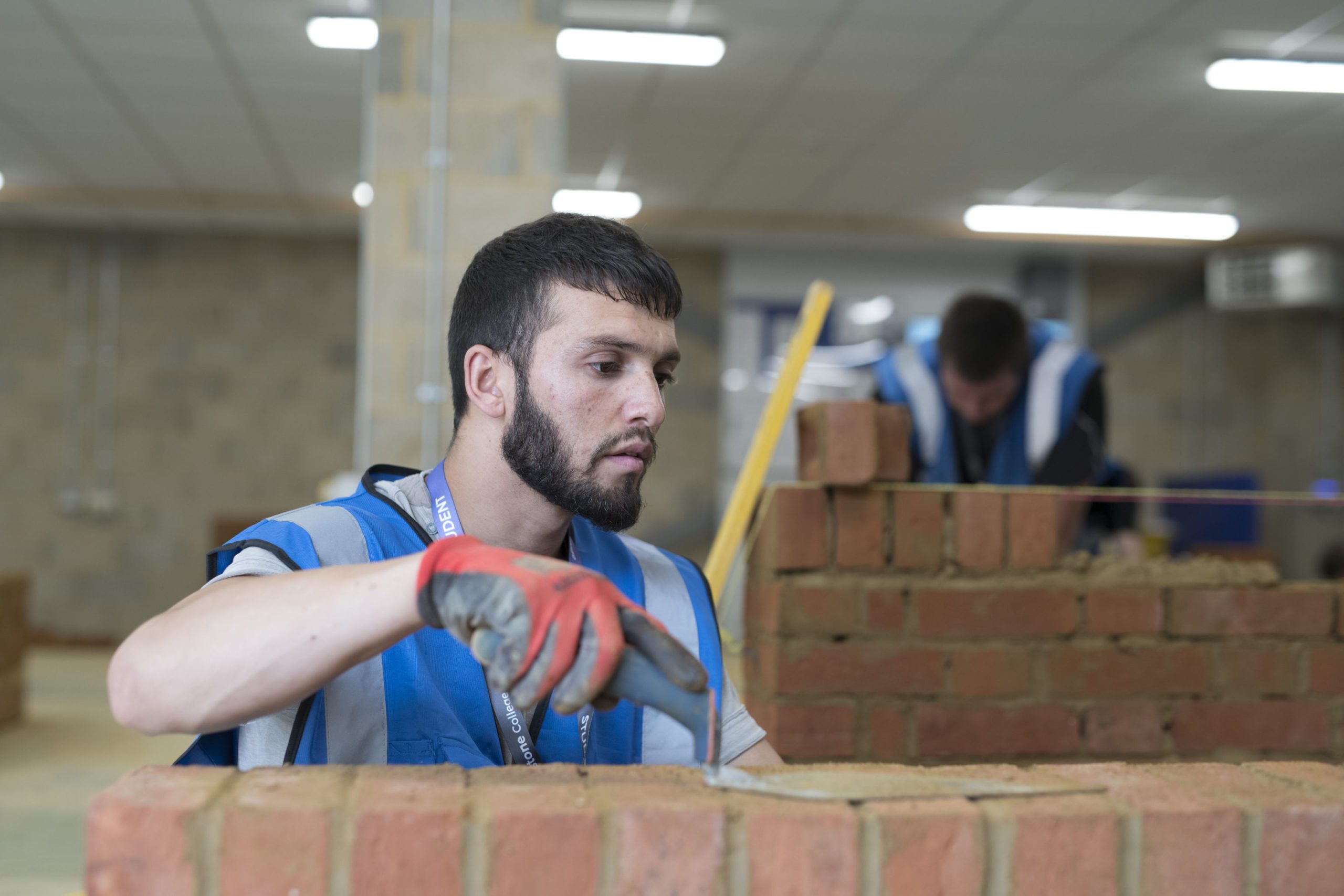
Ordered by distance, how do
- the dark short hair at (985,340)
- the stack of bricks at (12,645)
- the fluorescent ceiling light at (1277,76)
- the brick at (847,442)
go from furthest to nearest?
the fluorescent ceiling light at (1277,76)
the stack of bricks at (12,645)
the dark short hair at (985,340)
the brick at (847,442)

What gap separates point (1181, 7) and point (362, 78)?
11.2 feet

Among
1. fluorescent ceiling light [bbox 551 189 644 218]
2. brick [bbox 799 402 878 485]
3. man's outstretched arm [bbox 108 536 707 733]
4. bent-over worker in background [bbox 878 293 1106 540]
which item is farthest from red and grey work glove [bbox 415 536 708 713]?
fluorescent ceiling light [bbox 551 189 644 218]

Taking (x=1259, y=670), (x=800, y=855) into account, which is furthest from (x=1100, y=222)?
(x=800, y=855)

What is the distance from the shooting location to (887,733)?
2.26m

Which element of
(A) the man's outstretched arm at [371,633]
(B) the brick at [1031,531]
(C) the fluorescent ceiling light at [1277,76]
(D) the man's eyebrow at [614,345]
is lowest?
(A) the man's outstretched arm at [371,633]

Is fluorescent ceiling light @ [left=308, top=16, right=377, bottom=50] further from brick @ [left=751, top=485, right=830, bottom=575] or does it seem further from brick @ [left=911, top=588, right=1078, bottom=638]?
brick @ [left=911, top=588, right=1078, bottom=638]

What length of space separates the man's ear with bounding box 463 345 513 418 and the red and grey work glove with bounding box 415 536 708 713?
477mm

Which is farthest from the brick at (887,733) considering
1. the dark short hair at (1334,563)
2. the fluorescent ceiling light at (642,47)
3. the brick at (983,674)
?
the dark short hair at (1334,563)

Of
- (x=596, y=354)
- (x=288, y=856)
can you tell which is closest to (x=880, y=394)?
(x=596, y=354)

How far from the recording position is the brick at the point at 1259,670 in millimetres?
2346

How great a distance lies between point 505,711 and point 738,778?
399 mm

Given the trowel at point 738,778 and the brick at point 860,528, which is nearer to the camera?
the trowel at point 738,778

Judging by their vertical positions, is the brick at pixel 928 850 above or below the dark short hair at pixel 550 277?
below

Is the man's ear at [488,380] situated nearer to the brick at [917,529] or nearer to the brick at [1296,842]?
the brick at [1296,842]
